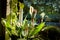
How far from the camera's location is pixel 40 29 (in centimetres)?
258

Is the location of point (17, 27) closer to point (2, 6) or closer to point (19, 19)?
point (19, 19)

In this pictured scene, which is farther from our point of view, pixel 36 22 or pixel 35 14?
pixel 36 22

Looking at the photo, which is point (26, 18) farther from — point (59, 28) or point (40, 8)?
point (59, 28)

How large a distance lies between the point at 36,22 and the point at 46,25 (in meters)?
0.18

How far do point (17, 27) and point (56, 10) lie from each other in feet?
2.48

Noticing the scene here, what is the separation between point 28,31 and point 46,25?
1.30 feet

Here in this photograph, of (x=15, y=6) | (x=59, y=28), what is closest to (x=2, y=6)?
(x=15, y=6)

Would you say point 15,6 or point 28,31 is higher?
point 15,6

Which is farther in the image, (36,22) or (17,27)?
(36,22)

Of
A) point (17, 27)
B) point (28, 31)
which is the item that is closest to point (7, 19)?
point (17, 27)

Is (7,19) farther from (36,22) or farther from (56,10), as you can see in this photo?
(56,10)

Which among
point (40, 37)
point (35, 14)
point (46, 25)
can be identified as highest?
point (35, 14)

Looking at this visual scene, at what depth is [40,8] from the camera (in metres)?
2.85

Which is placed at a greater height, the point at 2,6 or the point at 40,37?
the point at 2,6
